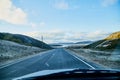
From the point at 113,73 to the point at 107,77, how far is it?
6.7 inches

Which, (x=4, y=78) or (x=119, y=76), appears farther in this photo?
(x=4, y=78)

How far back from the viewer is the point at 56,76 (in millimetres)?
4754

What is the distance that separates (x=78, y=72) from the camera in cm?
492

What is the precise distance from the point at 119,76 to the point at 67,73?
758mm

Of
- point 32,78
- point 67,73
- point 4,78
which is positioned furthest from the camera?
point 4,78

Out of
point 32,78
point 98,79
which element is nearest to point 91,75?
point 98,79

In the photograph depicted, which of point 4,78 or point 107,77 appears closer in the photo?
point 107,77

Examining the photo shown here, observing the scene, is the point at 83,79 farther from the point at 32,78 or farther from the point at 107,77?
the point at 32,78

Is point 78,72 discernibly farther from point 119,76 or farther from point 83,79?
point 119,76

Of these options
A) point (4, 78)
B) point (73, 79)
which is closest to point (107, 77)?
point (73, 79)

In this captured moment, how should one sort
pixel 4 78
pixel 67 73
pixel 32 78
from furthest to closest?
pixel 4 78 < pixel 67 73 < pixel 32 78

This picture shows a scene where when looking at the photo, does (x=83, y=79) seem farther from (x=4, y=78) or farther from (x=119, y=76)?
(x=4, y=78)

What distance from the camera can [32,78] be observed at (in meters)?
4.55

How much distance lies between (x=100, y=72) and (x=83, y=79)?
0.41 meters
